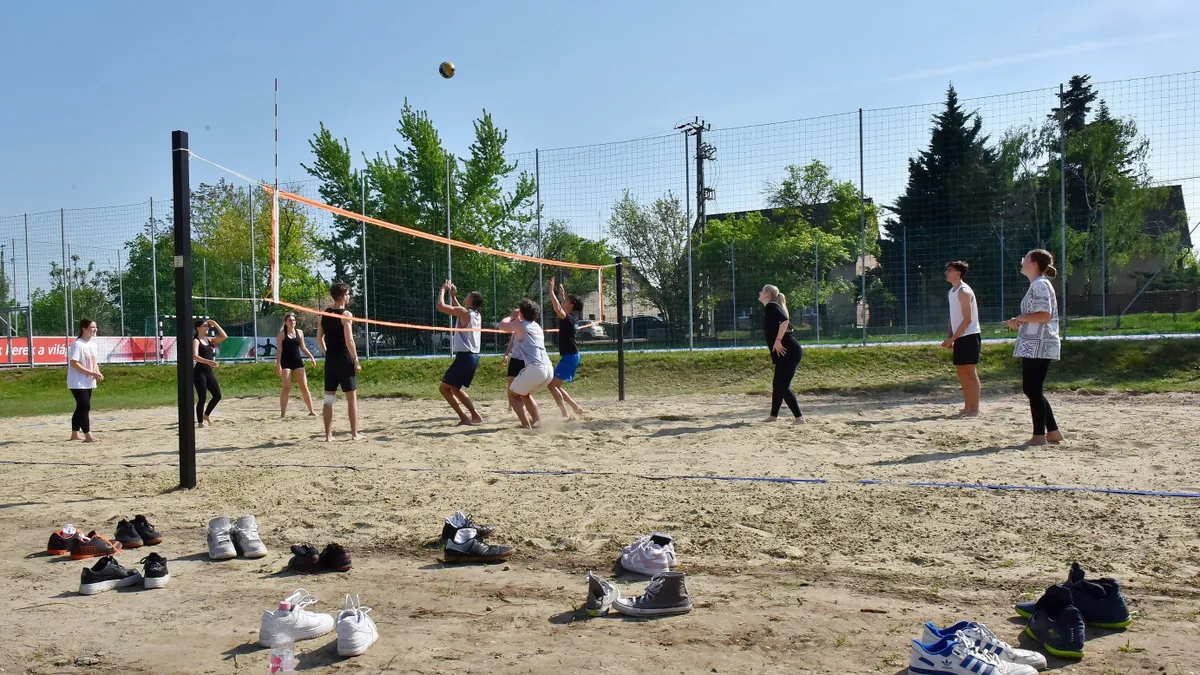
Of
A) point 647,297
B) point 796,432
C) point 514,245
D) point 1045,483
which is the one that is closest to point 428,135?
point 514,245

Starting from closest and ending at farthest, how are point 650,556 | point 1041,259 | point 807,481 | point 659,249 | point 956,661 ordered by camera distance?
point 956,661, point 650,556, point 807,481, point 1041,259, point 659,249

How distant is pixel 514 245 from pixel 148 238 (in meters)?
9.32

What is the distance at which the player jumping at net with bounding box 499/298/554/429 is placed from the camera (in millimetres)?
8758

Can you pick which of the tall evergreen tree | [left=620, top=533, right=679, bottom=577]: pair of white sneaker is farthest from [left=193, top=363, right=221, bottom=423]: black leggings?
the tall evergreen tree

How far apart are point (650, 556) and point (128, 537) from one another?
287 centimetres

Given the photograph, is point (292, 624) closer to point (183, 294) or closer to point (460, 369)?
point (183, 294)

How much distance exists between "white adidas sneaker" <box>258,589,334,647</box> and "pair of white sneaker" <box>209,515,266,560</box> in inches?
49.4

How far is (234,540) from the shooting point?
4.37m

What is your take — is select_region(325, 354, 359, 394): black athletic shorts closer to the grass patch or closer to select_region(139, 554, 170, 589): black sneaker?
select_region(139, 554, 170, 589): black sneaker

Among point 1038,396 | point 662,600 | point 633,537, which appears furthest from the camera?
point 1038,396

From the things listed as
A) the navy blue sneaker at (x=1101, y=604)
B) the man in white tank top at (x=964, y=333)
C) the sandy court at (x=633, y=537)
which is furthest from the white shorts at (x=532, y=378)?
the navy blue sneaker at (x=1101, y=604)

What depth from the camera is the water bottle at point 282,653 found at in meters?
2.81

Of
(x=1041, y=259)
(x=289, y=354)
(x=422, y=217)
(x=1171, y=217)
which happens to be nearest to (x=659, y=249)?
(x=422, y=217)

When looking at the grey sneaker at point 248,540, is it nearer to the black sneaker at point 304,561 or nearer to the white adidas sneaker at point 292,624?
the black sneaker at point 304,561
